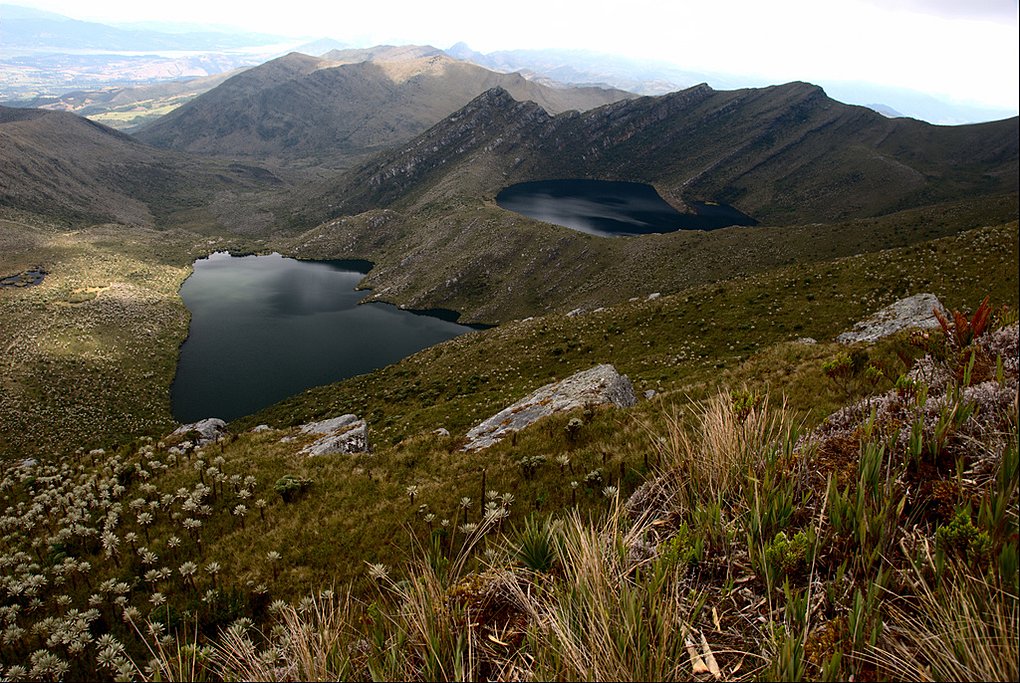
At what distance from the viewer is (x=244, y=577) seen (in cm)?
1073

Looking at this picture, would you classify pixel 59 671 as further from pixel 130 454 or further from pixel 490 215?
pixel 490 215

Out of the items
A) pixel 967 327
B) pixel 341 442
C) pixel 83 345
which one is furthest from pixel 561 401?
pixel 83 345

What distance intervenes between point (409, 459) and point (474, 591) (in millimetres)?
12959

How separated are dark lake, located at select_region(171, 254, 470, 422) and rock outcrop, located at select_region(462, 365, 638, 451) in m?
52.1

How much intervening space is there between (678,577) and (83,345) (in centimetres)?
9597

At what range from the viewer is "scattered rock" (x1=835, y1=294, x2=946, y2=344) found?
31.0 meters

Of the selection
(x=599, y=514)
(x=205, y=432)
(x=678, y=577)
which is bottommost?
(x=205, y=432)

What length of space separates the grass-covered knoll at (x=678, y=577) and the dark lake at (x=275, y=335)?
193 ft

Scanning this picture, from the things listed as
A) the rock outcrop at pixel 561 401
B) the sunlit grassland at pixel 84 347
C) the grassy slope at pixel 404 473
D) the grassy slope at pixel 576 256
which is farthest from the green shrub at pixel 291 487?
the grassy slope at pixel 576 256

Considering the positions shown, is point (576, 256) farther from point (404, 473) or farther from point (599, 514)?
point (599, 514)

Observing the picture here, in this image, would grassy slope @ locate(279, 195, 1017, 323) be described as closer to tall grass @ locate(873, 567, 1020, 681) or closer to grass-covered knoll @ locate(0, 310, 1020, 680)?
grass-covered knoll @ locate(0, 310, 1020, 680)

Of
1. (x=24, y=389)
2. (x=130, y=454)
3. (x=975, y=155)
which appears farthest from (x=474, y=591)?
(x=975, y=155)

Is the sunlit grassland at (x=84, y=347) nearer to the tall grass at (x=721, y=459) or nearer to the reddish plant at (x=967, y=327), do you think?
the tall grass at (x=721, y=459)

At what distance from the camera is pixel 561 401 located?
21.8 m
